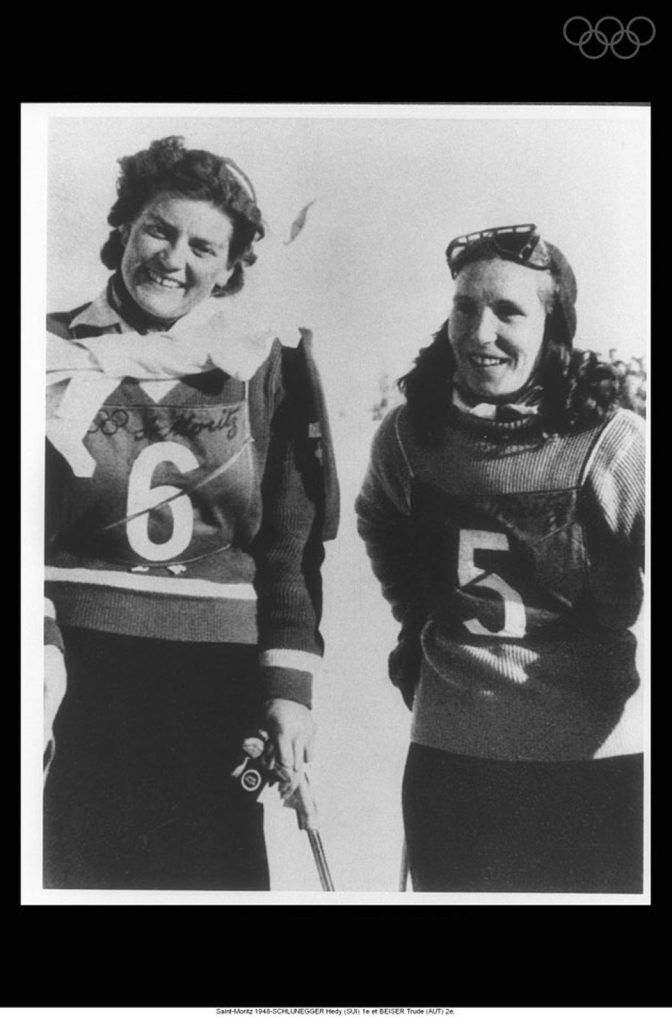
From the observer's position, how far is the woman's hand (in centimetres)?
154

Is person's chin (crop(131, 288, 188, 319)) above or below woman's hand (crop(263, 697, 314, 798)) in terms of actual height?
above

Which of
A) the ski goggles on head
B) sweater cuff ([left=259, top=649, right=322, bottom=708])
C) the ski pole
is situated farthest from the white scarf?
the ski pole

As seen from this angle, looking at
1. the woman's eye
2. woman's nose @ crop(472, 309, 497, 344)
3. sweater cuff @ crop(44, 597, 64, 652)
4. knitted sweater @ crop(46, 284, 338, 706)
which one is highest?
the woman's eye

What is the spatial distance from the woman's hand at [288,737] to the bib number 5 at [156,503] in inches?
13.2

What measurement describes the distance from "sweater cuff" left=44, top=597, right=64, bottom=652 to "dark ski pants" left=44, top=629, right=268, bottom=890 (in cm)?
10

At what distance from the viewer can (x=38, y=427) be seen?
1574 millimetres

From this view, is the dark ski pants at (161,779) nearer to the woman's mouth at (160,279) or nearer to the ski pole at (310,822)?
the ski pole at (310,822)

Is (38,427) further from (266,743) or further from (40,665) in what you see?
(266,743)

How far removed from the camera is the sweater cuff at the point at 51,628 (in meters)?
1.56

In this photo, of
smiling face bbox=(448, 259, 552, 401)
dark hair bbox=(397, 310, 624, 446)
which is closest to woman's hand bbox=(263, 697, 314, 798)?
dark hair bbox=(397, 310, 624, 446)

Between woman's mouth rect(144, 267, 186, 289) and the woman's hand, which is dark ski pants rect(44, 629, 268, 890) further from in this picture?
woman's mouth rect(144, 267, 186, 289)

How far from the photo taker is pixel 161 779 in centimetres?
153

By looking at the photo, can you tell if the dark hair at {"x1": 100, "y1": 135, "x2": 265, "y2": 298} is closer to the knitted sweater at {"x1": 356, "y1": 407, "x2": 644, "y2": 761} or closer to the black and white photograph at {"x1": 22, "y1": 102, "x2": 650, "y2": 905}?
the black and white photograph at {"x1": 22, "y1": 102, "x2": 650, "y2": 905}

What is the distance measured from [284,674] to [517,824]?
0.49m
